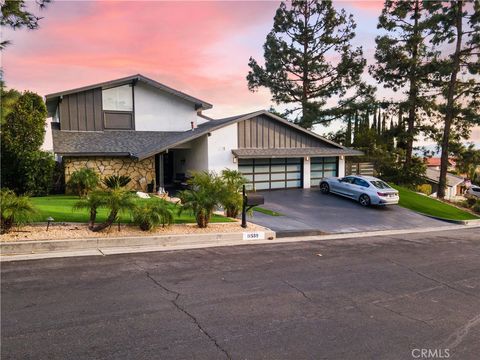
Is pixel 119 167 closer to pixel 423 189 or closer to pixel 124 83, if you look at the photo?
pixel 124 83

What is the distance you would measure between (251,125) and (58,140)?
1097 cm

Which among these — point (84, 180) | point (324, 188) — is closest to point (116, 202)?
point (84, 180)

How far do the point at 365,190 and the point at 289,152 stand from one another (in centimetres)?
509

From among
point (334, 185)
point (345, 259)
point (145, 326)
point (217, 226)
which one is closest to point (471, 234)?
point (334, 185)

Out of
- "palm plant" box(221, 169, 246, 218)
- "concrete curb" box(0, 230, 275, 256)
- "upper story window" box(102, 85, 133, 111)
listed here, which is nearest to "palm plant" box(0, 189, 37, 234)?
"concrete curb" box(0, 230, 275, 256)

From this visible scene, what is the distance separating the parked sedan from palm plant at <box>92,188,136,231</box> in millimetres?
14291

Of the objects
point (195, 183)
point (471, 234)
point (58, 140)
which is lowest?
point (471, 234)

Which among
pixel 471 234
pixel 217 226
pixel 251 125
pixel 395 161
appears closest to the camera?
pixel 217 226

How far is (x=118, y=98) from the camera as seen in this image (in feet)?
75.7

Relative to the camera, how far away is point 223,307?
5.84 meters

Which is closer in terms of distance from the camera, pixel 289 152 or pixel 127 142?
pixel 127 142

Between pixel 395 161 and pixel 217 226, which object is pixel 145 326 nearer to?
pixel 217 226

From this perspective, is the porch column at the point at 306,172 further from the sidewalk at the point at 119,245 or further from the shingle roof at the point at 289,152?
the sidewalk at the point at 119,245

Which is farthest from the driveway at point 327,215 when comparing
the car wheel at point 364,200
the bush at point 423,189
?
the bush at point 423,189
